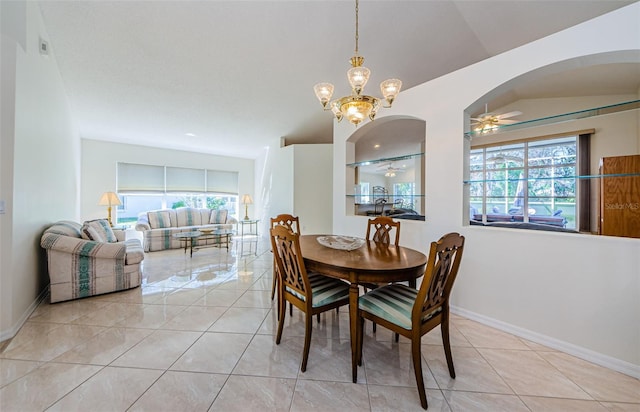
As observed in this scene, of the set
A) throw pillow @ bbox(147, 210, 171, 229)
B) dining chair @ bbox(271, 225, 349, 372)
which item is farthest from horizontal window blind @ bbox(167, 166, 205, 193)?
dining chair @ bbox(271, 225, 349, 372)

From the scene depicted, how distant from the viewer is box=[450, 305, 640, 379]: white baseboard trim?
60.2 inches

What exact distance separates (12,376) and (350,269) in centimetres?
226

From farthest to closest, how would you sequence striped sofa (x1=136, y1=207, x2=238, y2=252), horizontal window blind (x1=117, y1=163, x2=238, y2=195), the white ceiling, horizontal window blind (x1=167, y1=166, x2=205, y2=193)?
horizontal window blind (x1=167, y1=166, x2=205, y2=193)
horizontal window blind (x1=117, y1=163, x2=238, y2=195)
striped sofa (x1=136, y1=207, x2=238, y2=252)
the white ceiling

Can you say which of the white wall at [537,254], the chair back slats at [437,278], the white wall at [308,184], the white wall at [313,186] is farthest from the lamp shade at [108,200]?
the chair back slats at [437,278]

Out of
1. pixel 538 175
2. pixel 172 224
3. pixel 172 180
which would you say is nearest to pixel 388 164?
pixel 538 175

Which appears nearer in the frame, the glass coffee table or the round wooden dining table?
the round wooden dining table

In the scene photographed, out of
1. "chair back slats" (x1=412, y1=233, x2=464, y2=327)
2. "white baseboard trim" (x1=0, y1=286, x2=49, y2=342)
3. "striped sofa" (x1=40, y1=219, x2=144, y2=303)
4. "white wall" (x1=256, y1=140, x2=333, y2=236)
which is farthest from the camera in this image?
"white wall" (x1=256, y1=140, x2=333, y2=236)

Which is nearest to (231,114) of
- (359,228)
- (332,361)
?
(359,228)

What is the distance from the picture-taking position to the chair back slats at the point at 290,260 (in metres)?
1.54

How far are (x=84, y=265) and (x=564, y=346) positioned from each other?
15.2ft

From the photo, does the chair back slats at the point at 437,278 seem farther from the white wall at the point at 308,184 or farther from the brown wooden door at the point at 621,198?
the white wall at the point at 308,184

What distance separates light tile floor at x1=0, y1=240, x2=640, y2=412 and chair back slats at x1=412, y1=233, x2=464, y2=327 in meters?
0.50

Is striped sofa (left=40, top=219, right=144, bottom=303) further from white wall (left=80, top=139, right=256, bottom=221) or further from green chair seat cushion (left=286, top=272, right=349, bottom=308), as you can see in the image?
white wall (left=80, top=139, right=256, bottom=221)

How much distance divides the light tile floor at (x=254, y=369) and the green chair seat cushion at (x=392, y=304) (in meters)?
0.42
